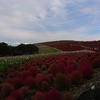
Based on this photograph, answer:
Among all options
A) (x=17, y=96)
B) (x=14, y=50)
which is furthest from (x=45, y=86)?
(x=14, y=50)

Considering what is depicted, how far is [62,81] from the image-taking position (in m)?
4.73

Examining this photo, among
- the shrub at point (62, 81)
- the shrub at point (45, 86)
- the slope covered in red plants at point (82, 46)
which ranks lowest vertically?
the slope covered in red plants at point (82, 46)

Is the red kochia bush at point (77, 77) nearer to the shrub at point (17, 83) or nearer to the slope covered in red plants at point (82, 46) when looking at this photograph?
the shrub at point (17, 83)

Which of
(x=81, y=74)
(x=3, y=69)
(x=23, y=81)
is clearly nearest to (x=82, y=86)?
(x=81, y=74)

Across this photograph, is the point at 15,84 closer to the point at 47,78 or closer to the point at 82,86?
the point at 47,78

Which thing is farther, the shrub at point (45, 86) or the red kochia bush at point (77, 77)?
the red kochia bush at point (77, 77)

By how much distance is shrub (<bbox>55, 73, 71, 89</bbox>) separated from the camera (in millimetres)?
4672

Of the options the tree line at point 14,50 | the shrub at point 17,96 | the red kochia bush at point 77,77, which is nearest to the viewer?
the shrub at point 17,96

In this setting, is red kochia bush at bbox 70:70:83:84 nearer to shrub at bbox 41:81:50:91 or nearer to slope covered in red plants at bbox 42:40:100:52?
shrub at bbox 41:81:50:91

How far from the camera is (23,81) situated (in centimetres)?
593

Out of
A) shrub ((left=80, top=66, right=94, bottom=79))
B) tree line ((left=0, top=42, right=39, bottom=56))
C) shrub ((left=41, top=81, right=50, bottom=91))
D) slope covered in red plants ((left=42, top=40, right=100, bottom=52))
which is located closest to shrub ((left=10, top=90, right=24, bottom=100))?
shrub ((left=41, top=81, right=50, bottom=91))

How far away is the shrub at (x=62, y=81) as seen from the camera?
15.3ft

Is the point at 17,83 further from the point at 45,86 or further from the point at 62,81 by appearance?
the point at 62,81

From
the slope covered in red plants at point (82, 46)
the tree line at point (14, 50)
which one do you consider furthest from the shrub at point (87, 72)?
the tree line at point (14, 50)
